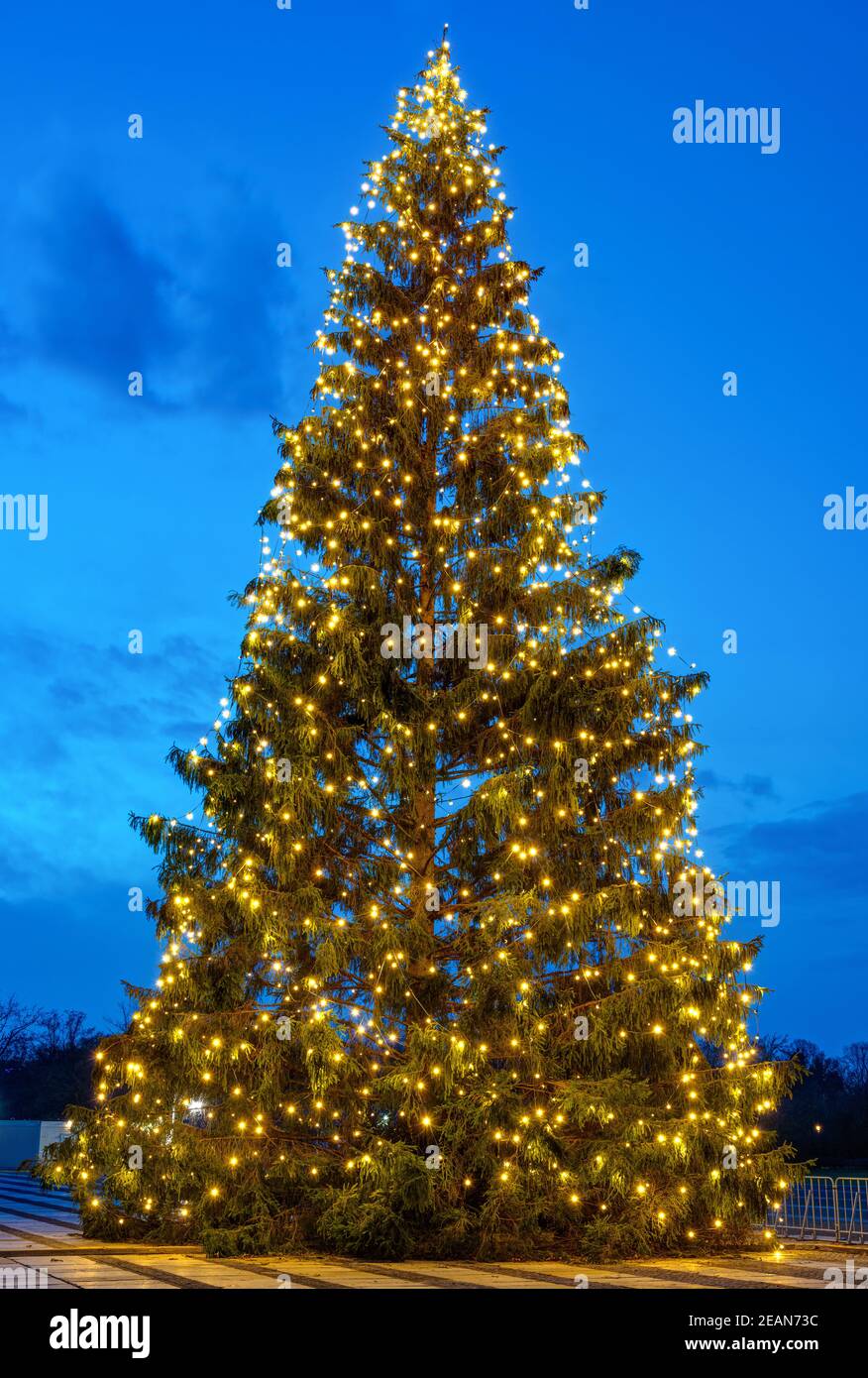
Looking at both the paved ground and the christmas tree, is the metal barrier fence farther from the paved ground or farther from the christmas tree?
the christmas tree

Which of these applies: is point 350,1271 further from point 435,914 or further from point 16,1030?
point 16,1030

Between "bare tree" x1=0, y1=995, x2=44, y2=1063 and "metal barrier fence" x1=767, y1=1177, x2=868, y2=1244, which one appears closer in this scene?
"metal barrier fence" x1=767, y1=1177, x2=868, y2=1244

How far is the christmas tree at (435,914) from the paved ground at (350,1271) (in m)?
0.40

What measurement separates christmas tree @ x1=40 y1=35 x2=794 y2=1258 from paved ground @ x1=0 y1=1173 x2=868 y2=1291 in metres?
0.40

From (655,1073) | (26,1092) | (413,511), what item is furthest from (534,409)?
(26,1092)

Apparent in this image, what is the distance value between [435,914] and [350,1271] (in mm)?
3730

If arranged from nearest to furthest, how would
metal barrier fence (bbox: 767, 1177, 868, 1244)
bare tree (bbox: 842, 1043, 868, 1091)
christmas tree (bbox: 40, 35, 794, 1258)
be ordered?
christmas tree (bbox: 40, 35, 794, 1258), metal barrier fence (bbox: 767, 1177, 868, 1244), bare tree (bbox: 842, 1043, 868, 1091)

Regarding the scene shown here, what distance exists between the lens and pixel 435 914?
44.0 feet

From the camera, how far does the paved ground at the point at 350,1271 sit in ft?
32.1

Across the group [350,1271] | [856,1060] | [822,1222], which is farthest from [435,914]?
[856,1060]

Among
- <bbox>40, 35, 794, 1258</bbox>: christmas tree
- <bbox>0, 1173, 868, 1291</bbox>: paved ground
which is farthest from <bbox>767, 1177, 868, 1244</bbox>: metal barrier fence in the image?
<bbox>40, 35, 794, 1258</bbox>: christmas tree

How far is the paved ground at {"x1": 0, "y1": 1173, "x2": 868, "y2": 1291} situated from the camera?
386 inches

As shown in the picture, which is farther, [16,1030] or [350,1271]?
[16,1030]

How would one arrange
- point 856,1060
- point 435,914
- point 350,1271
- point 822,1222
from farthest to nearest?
point 856,1060 < point 822,1222 < point 435,914 < point 350,1271
